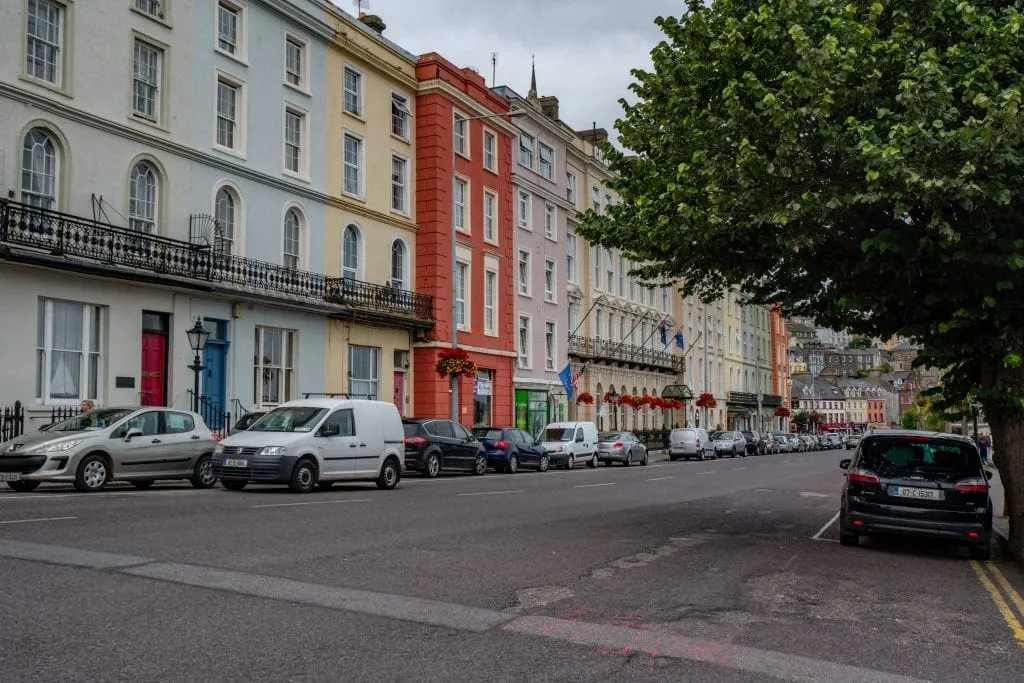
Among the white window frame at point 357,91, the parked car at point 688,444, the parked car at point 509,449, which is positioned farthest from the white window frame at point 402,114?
the parked car at point 688,444

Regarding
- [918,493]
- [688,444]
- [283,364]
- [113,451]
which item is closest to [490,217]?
[283,364]

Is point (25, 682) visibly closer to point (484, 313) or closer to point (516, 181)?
point (484, 313)

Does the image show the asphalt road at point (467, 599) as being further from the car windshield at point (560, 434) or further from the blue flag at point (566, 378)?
the blue flag at point (566, 378)

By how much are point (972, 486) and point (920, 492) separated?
0.61m

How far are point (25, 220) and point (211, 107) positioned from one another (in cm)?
704

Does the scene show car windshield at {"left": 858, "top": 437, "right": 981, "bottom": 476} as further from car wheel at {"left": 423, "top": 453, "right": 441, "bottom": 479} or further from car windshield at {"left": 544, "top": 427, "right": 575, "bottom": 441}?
car windshield at {"left": 544, "top": 427, "right": 575, "bottom": 441}

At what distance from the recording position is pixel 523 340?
1688 inches

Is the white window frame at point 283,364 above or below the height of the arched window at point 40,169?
below

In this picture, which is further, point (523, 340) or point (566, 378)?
point (566, 378)

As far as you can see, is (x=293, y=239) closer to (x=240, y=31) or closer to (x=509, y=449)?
(x=240, y=31)

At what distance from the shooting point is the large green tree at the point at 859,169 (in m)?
9.41

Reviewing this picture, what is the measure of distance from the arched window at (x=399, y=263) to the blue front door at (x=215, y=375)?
922 cm

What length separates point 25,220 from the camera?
2020 centimetres

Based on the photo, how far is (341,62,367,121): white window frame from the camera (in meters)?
31.2
